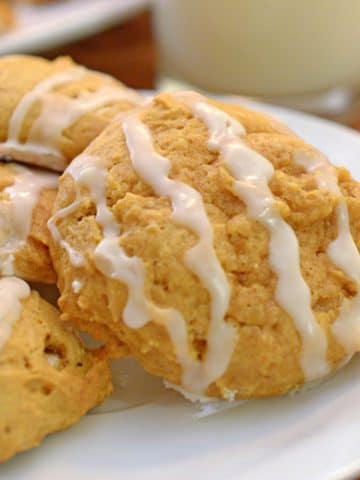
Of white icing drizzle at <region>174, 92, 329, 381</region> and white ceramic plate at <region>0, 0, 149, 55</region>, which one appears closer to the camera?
white icing drizzle at <region>174, 92, 329, 381</region>

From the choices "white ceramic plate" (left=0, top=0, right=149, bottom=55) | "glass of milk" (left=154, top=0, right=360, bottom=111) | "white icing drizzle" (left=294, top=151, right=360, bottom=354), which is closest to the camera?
"white icing drizzle" (left=294, top=151, right=360, bottom=354)

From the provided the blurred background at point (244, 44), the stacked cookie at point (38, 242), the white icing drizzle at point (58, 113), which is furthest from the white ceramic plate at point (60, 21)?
the white icing drizzle at point (58, 113)

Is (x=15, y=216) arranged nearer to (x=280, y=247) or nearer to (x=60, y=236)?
(x=60, y=236)

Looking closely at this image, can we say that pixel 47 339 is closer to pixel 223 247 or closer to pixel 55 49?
pixel 223 247

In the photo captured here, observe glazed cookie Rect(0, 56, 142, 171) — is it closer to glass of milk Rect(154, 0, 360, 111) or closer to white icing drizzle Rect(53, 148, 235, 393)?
white icing drizzle Rect(53, 148, 235, 393)

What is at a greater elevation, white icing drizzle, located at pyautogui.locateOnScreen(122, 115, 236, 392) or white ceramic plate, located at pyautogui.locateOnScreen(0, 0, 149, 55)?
white icing drizzle, located at pyautogui.locateOnScreen(122, 115, 236, 392)

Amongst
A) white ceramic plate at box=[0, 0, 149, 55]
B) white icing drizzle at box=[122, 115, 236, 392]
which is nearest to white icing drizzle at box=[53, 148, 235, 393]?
white icing drizzle at box=[122, 115, 236, 392]

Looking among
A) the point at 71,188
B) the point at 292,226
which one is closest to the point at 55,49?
the point at 71,188
